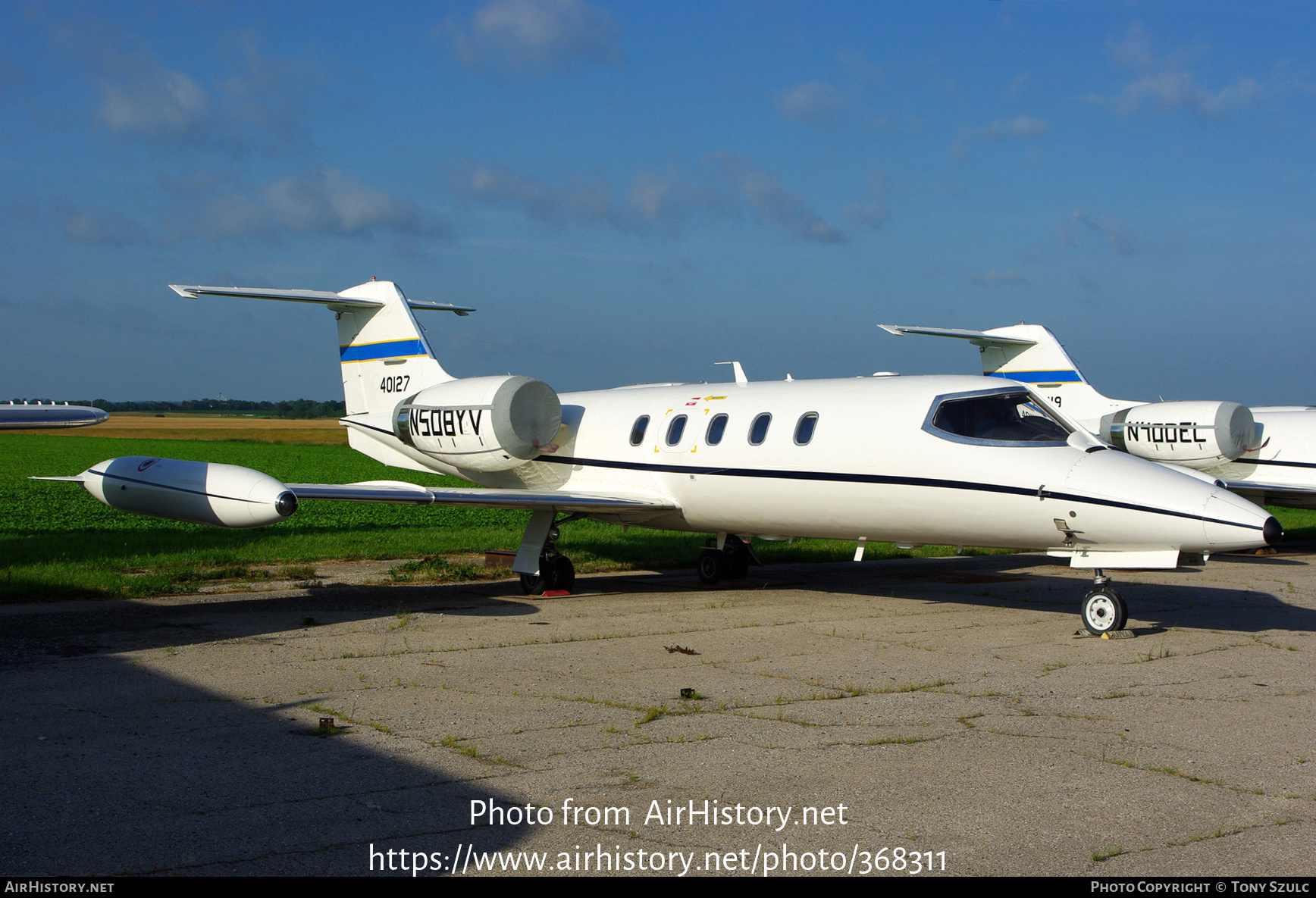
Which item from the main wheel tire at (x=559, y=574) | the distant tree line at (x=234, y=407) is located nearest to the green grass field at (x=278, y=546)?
the main wheel tire at (x=559, y=574)

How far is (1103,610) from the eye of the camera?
34.0 ft

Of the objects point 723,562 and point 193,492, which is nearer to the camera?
point 193,492

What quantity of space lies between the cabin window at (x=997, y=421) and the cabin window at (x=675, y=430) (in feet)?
11.5

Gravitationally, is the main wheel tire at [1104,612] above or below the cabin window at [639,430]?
below

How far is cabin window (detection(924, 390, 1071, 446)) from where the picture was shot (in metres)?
10.6

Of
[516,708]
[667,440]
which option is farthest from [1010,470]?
[516,708]

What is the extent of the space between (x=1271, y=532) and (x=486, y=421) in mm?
9050

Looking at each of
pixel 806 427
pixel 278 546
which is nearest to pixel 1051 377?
pixel 806 427

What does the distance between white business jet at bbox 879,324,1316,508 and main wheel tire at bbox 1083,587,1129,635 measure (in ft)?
34.9

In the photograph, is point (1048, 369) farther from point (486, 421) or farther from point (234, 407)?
point (234, 407)

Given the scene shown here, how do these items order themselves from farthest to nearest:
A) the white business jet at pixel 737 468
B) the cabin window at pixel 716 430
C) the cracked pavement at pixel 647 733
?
the cabin window at pixel 716 430 < the white business jet at pixel 737 468 < the cracked pavement at pixel 647 733

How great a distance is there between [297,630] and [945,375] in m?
7.40

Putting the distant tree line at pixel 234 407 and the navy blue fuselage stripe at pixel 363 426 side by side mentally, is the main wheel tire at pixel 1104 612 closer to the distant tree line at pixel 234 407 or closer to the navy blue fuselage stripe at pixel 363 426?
the navy blue fuselage stripe at pixel 363 426

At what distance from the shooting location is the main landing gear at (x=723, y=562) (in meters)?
15.1
